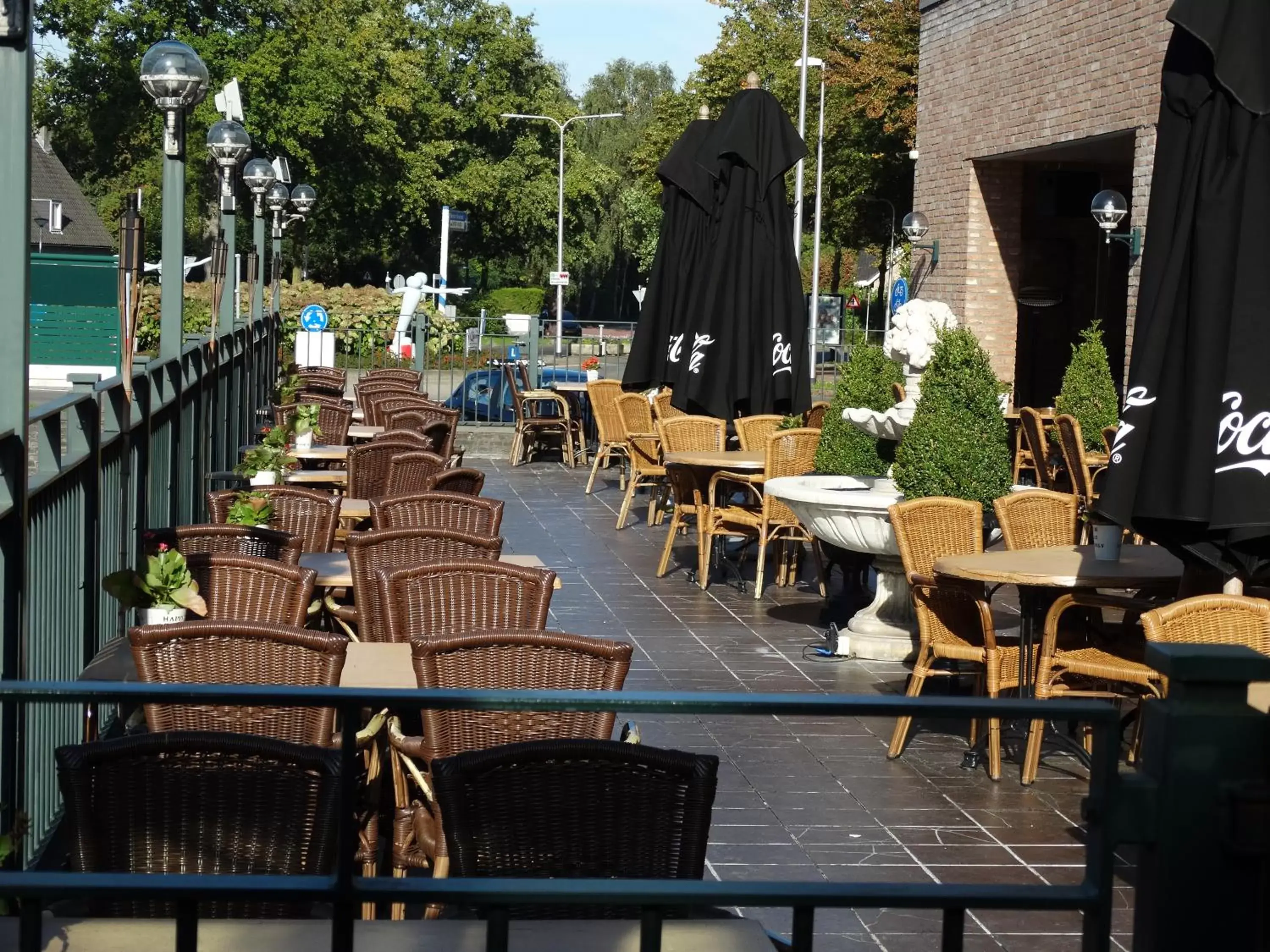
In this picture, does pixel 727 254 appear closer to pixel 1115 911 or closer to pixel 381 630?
pixel 381 630

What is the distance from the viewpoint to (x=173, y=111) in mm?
8406

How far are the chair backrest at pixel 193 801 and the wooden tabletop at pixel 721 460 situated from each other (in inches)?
316

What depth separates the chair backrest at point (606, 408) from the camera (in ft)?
54.8

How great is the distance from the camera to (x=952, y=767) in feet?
22.2

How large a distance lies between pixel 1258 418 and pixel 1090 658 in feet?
5.32

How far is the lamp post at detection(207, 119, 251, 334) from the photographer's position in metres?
11.9

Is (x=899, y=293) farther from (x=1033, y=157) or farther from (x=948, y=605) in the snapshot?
(x=948, y=605)

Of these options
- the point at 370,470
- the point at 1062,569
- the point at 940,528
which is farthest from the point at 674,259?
the point at 1062,569

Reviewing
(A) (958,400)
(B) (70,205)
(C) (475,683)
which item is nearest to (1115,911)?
(C) (475,683)

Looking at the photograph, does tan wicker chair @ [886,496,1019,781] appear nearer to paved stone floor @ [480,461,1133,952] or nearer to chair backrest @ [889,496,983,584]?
chair backrest @ [889,496,983,584]

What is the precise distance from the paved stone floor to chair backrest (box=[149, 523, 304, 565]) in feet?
5.41

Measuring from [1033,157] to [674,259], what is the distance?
34.1ft

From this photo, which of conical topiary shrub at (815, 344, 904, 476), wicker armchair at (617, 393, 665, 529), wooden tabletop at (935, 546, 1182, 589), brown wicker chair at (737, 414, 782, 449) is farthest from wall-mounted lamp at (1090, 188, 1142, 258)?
wooden tabletop at (935, 546, 1182, 589)

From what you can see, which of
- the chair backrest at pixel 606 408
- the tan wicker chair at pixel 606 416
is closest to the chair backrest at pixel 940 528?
the tan wicker chair at pixel 606 416
